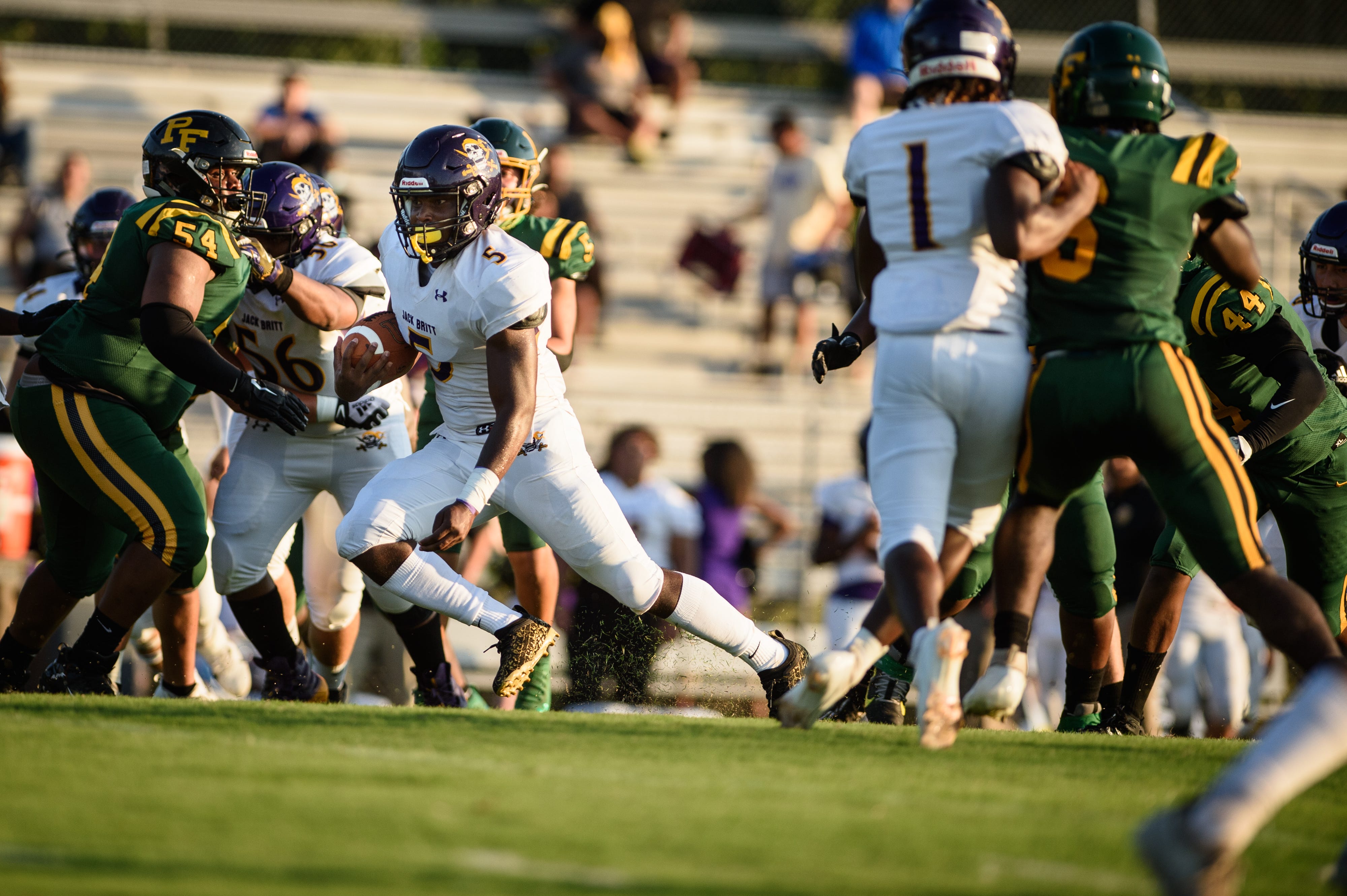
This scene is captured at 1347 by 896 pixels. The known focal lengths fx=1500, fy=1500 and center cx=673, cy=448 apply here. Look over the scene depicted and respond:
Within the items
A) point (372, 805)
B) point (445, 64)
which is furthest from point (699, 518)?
point (445, 64)

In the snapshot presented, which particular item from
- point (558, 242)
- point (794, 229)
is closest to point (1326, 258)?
point (558, 242)

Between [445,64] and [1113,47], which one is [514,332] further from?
[445,64]

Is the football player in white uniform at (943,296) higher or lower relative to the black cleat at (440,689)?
higher

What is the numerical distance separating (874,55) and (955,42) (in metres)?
11.1

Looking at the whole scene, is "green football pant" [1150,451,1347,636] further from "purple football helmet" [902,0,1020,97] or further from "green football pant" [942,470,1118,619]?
"purple football helmet" [902,0,1020,97]

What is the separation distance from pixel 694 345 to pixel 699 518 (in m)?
4.57

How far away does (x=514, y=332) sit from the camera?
4602mm

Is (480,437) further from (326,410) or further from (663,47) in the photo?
(663,47)

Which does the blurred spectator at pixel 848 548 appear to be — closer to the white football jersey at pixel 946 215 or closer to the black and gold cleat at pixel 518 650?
the black and gold cleat at pixel 518 650

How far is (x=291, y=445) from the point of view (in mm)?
5688

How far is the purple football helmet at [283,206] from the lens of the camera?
5.50 m

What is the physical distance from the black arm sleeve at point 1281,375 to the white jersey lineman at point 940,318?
133 cm

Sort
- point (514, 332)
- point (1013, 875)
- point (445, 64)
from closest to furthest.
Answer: point (1013, 875) < point (514, 332) < point (445, 64)

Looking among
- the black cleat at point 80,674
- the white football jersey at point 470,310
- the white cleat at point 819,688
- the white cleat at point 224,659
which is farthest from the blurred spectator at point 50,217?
the white cleat at point 819,688
